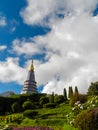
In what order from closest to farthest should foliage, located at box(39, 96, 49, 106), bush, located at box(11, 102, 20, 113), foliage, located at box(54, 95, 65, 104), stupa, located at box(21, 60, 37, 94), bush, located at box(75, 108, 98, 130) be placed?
bush, located at box(75, 108, 98, 130) < bush, located at box(11, 102, 20, 113) < foliage, located at box(54, 95, 65, 104) < foliage, located at box(39, 96, 49, 106) < stupa, located at box(21, 60, 37, 94)

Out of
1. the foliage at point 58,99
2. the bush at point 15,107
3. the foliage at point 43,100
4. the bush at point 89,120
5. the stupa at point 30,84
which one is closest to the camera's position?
the bush at point 89,120

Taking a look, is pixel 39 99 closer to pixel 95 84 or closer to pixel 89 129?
pixel 95 84

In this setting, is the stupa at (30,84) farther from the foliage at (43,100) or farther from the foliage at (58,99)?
the foliage at (58,99)

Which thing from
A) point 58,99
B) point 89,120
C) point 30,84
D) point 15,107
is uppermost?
point 30,84

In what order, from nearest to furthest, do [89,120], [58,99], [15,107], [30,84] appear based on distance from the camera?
[89,120], [15,107], [58,99], [30,84]

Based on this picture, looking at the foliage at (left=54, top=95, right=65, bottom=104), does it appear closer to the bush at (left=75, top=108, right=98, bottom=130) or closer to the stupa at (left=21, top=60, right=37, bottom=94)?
the bush at (left=75, top=108, right=98, bottom=130)

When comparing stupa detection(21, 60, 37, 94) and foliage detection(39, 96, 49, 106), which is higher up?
stupa detection(21, 60, 37, 94)

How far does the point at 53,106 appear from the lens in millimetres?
60938

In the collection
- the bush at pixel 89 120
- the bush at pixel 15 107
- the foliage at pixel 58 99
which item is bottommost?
the bush at pixel 89 120

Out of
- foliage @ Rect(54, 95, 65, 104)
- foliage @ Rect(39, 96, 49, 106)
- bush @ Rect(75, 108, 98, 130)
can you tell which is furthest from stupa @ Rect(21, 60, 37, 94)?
bush @ Rect(75, 108, 98, 130)

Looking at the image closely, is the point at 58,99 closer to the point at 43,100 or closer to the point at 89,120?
the point at 43,100

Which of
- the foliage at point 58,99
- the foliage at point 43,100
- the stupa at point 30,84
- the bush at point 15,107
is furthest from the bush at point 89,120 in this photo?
the stupa at point 30,84

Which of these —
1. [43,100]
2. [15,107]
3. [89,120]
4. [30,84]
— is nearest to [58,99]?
[43,100]

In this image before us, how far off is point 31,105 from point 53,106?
4.23 meters
